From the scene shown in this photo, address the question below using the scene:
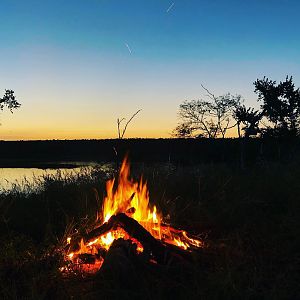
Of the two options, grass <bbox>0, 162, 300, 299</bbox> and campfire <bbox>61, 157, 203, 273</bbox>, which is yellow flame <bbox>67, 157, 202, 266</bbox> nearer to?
campfire <bbox>61, 157, 203, 273</bbox>

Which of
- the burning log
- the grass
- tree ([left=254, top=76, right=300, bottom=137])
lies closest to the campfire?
the burning log

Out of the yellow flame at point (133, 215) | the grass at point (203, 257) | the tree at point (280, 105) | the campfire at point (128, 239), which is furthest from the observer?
the tree at point (280, 105)

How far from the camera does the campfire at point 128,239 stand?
5703 millimetres

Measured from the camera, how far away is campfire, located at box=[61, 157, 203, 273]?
5.70 metres

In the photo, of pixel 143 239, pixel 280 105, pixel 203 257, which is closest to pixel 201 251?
pixel 203 257

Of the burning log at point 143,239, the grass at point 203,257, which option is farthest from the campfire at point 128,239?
the grass at point 203,257

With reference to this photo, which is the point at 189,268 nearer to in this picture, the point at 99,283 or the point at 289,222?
the point at 99,283

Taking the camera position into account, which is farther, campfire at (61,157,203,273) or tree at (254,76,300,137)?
tree at (254,76,300,137)

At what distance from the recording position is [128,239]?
5.84m

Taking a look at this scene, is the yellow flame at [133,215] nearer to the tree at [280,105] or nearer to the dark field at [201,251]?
the dark field at [201,251]

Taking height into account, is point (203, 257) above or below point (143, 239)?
below

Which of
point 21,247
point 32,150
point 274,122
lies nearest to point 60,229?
point 21,247

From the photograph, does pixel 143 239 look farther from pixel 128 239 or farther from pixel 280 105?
pixel 280 105

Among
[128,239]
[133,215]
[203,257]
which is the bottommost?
[203,257]
